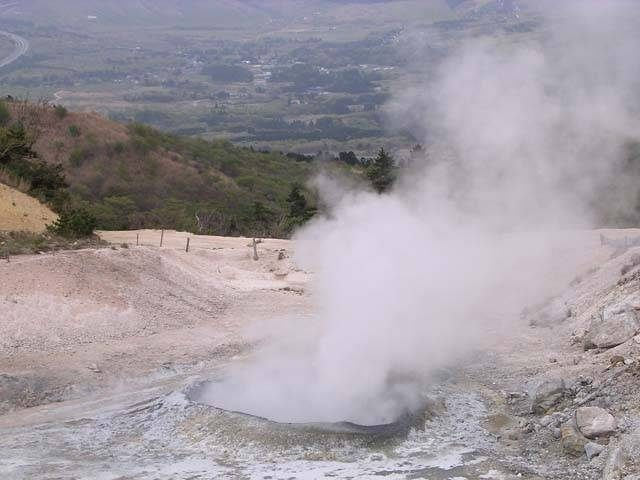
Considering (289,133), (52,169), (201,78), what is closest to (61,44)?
(201,78)

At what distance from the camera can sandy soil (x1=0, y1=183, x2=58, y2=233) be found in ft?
73.8

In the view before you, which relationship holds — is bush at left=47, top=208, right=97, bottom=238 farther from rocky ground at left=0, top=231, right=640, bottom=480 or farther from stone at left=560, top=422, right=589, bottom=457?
stone at left=560, top=422, right=589, bottom=457

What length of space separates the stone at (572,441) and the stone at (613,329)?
354cm

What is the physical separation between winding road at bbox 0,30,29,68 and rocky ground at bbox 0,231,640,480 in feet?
371

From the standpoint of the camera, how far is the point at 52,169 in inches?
1160

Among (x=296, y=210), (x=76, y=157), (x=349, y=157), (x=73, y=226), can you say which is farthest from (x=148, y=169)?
(x=73, y=226)

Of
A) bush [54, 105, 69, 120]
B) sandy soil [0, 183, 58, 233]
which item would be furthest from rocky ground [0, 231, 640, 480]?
bush [54, 105, 69, 120]

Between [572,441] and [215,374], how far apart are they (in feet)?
21.2

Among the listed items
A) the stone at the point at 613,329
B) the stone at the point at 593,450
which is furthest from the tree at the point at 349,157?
the stone at the point at 593,450

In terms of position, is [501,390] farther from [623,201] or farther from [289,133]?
[289,133]

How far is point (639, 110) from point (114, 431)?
11126 mm

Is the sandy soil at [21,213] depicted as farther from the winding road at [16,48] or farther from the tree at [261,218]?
the winding road at [16,48]

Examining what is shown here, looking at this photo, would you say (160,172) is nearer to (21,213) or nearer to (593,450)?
(21,213)

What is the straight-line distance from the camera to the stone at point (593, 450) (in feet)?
34.9
